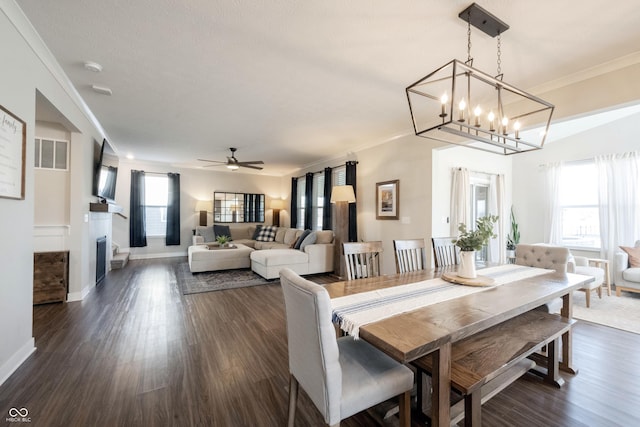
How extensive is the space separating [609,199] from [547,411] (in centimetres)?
495

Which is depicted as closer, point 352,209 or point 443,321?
point 443,321

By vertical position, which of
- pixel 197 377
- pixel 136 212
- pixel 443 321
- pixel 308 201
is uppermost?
pixel 308 201

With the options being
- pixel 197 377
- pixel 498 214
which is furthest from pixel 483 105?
pixel 197 377

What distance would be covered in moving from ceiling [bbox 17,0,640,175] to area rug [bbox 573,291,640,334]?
281 cm

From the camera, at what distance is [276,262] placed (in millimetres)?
4824

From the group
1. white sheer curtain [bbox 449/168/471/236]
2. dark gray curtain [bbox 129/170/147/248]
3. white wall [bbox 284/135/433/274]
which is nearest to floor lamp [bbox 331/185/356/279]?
white wall [bbox 284/135/433/274]

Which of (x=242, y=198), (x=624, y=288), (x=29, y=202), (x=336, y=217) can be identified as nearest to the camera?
(x=29, y=202)

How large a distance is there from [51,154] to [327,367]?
15.1ft

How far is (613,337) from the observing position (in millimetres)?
2641

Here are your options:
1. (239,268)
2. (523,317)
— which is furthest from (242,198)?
(523,317)

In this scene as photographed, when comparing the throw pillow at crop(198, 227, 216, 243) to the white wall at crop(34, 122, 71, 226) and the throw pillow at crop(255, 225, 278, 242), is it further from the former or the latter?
the white wall at crop(34, 122, 71, 226)

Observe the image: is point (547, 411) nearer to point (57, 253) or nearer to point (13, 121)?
point (13, 121)

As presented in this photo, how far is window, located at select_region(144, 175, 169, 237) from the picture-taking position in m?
7.12

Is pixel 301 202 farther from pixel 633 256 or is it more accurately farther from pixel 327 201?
pixel 633 256
